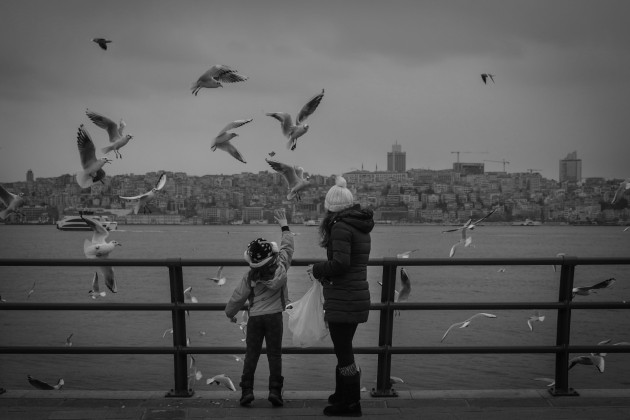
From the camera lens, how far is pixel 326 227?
611 cm

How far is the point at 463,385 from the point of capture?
17.8 meters

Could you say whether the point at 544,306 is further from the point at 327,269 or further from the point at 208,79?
the point at 208,79

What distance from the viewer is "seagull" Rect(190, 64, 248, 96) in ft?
26.8

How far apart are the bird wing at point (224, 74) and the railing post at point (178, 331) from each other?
97.7 inches

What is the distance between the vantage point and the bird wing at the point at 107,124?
856 cm

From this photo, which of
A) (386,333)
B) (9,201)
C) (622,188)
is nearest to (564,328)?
(386,333)

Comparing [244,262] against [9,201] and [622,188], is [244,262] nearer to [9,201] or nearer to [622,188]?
[9,201]

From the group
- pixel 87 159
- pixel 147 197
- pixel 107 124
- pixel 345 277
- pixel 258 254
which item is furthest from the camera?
pixel 147 197

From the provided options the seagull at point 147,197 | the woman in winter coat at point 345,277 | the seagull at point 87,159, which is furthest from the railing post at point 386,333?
the seagull at point 87,159

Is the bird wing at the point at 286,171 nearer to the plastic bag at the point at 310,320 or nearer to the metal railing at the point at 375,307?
the metal railing at the point at 375,307

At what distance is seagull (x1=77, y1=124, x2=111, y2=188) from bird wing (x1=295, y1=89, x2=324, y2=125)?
200cm

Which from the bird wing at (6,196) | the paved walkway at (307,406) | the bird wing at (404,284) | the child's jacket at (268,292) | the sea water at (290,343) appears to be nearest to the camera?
the paved walkway at (307,406)

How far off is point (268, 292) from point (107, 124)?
3337 millimetres

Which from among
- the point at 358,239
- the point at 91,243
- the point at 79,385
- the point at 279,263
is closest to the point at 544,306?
the point at 358,239
